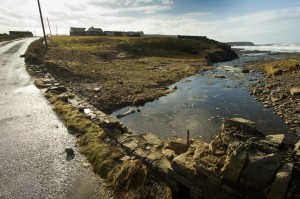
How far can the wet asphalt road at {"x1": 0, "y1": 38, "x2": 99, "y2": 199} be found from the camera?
6672 millimetres

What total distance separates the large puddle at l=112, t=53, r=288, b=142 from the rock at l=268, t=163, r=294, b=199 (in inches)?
312

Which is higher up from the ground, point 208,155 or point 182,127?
point 208,155

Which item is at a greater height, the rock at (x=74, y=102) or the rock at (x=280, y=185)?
the rock at (x=280, y=185)

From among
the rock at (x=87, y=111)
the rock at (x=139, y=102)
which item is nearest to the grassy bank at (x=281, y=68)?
the rock at (x=139, y=102)

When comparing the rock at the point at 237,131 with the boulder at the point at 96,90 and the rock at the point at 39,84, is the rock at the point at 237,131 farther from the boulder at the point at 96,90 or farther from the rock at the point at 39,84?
the boulder at the point at 96,90

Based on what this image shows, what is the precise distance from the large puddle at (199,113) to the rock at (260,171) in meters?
7.66

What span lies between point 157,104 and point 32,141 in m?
11.5

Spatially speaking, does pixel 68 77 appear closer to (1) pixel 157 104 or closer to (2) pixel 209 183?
(1) pixel 157 104

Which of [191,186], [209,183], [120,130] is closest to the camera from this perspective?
[209,183]

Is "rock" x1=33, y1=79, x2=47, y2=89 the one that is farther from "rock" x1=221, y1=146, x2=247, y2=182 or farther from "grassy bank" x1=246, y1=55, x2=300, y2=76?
"grassy bank" x1=246, y1=55, x2=300, y2=76

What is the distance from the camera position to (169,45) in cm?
6253

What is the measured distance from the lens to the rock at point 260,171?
5.29 m

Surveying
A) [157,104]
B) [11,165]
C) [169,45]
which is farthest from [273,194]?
[169,45]

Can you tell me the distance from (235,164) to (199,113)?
473 inches
